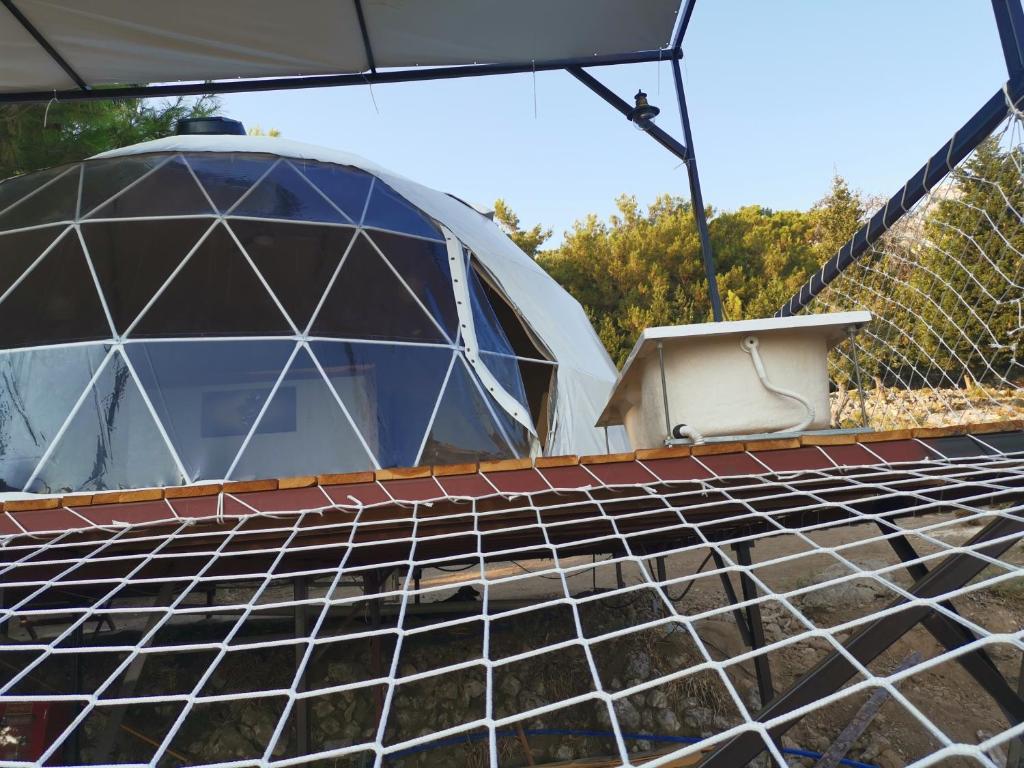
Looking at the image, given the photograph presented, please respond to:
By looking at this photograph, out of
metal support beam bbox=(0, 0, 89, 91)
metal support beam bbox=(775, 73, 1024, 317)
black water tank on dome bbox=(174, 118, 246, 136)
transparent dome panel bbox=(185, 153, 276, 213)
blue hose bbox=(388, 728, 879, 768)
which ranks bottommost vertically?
blue hose bbox=(388, 728, 879, 768)

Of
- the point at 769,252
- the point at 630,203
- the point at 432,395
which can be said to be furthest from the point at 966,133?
the point at 630,203

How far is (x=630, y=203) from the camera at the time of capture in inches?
639

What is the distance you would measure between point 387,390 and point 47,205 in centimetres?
280

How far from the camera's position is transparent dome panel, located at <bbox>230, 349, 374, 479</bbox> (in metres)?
3.41

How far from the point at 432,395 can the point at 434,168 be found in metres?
9.35

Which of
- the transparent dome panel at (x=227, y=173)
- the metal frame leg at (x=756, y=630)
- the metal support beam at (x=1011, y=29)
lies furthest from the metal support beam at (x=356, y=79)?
the metal frame leg at (x=756, y=630)

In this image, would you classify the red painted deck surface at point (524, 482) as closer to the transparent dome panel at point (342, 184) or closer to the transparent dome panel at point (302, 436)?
the transparent dome panel at point (302, 436)

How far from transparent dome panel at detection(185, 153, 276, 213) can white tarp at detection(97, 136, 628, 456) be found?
6.9 inches

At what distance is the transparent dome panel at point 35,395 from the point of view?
133 inches

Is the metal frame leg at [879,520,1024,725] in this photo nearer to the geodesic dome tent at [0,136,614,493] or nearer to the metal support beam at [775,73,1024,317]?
the metal support beam at [775,73,1024,317]

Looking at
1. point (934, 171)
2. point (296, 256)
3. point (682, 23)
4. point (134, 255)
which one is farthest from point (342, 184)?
point (934, 171)

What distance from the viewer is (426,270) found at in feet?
14.7

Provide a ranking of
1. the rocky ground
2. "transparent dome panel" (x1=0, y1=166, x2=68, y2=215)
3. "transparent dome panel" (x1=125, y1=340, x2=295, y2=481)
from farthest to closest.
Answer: "transparent dome panel" (x1=0, y1=166, x2=68, y2=215)
the rocky ground
"transparent dome panel" (x1=125, y1=340, x2=295, y2=481)

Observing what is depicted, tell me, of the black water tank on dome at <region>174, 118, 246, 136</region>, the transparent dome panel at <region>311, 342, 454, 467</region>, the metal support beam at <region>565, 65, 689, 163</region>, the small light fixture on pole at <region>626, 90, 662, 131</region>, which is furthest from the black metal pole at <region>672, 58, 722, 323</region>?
the black water tank on dome at <region>174, 118, 246, 136</region>
